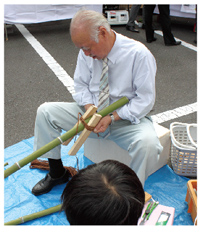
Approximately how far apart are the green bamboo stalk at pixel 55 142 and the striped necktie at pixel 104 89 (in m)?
0.12

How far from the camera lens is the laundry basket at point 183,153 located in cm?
196

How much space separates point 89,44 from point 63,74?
2400mm

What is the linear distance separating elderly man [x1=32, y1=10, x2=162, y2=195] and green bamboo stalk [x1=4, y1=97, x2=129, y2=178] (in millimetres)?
61

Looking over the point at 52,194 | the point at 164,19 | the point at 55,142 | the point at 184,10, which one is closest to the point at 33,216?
the point at 52,194

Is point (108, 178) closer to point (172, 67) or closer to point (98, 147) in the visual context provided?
point (98, 147)

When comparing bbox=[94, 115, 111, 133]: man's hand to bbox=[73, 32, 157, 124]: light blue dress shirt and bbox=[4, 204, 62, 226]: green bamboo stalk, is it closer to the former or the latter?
bbox=[73, 32, 157, 124]: light blue dress shirt

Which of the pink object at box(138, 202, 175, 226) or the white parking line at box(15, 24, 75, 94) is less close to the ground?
the white parking line at box(15, 24, 75, 94)

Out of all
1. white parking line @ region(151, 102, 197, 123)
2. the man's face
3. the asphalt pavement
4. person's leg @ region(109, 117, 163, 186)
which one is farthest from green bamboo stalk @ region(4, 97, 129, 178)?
white parking line @ region(151, 102, 197, 123)

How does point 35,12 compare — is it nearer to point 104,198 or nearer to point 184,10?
point 184,10

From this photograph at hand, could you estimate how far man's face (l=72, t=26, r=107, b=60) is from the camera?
5.27ft

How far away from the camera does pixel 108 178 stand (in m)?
0.82

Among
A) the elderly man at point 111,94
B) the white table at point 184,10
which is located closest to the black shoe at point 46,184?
the elderly man at point 111,94

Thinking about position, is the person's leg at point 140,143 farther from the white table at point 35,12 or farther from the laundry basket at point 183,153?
the white table at point 35,12

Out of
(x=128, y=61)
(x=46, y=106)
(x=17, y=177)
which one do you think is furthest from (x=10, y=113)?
(x=128, y=61)
